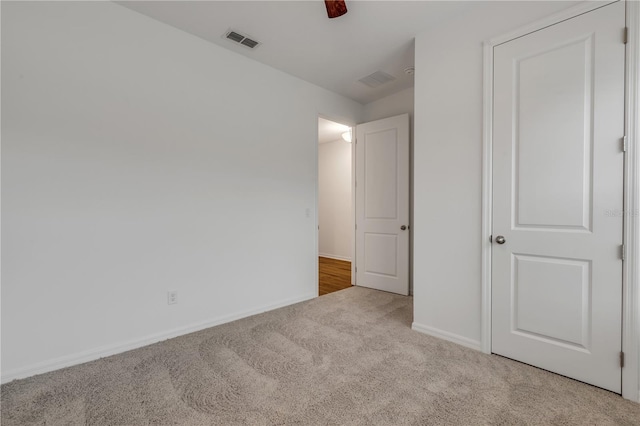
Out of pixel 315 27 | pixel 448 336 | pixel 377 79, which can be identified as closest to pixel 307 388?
pixel 448 336

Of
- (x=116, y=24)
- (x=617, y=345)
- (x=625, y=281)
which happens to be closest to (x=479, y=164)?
(x=625, y=281)

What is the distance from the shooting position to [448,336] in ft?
7.77

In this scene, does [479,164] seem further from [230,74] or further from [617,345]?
[230,74]

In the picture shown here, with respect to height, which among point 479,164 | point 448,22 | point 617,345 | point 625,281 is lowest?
point 617,345

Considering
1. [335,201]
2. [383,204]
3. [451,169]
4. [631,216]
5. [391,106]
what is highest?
[391,106]

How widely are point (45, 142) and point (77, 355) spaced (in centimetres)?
149

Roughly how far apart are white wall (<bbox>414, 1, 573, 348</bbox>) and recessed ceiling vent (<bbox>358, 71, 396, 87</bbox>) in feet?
2.47

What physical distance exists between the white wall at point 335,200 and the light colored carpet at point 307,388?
148 inches

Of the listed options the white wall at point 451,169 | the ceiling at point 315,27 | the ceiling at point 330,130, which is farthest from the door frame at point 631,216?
the ceiling at point 330,130

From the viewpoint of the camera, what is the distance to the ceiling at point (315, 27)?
2178mm

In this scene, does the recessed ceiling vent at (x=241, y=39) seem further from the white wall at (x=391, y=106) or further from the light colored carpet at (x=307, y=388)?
the light colored carpet at (x=307, y=388)

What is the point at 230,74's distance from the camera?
2.81m

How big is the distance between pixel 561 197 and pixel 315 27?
2.27m

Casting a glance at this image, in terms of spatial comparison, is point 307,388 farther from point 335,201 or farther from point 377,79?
point 335,201
